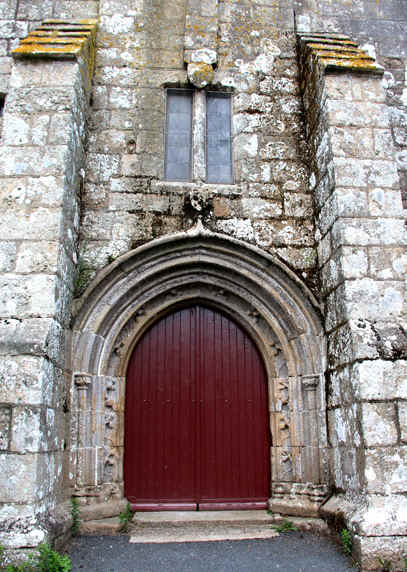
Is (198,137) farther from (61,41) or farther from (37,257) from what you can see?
(37,257)

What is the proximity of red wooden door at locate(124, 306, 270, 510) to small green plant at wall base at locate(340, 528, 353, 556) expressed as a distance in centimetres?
113

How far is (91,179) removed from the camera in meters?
4.91

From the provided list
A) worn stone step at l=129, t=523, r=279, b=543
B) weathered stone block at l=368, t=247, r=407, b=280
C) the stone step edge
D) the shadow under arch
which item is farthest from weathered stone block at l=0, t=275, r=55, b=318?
weathered stone block at l=368, t=247, r=407, b=280

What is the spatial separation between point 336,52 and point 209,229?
225 cm

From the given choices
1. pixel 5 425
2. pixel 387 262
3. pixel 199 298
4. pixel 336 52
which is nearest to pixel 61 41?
pixel 336 52

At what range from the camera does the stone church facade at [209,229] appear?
3.63 meters

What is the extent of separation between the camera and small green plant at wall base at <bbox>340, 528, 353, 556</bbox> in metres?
3.54

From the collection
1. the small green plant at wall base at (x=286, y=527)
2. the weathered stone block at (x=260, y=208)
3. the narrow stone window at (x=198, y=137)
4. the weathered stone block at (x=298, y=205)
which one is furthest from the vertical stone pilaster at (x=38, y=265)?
the weathered stone block at (x=298, y=205)

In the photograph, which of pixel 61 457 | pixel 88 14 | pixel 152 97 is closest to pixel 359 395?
pixel 61 457

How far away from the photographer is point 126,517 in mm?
4219

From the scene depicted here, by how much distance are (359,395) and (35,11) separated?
5213 millimetres

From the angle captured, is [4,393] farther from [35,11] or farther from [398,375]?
[35,11]

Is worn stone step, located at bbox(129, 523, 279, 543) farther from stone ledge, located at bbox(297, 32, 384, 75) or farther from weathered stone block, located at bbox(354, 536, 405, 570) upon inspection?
stone ledge, located at bbox(297, 32, 384, 75)

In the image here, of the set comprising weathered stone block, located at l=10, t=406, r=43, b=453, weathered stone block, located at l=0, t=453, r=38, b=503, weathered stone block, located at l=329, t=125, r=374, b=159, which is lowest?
weathered stone block, located at l=0, t=453, r=38, b=503
